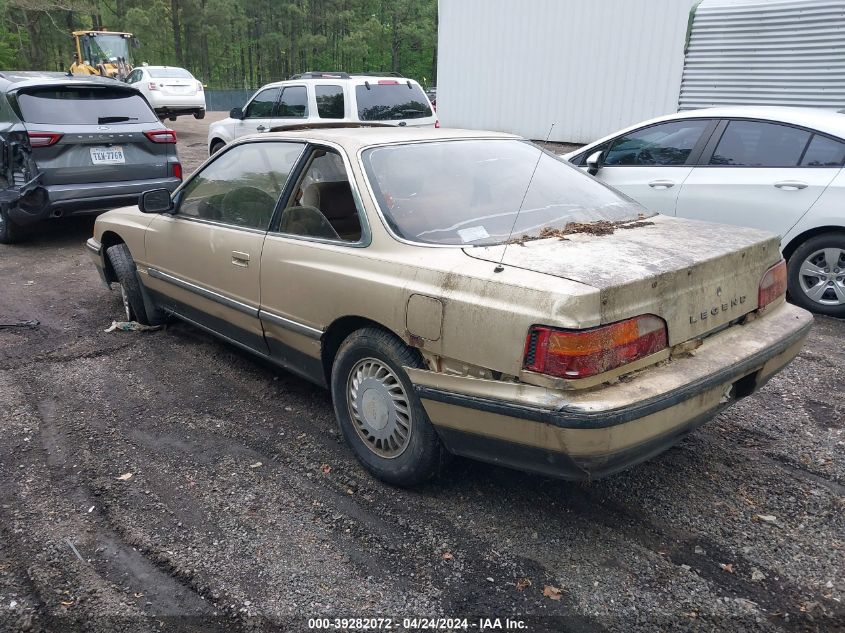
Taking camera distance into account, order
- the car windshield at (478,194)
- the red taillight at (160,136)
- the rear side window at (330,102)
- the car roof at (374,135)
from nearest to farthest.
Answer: the car windshield at (478,194) → the car roof at (374,135) → the red taillight at (160,136) → the rear side window at (330,102)

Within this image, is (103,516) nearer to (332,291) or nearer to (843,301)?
(332,291)

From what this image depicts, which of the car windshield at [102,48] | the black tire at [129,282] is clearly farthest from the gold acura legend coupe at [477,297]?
the car windshield at [102,48]

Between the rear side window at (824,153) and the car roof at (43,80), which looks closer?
the rear side window at (824,153)

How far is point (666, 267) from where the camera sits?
269 cm

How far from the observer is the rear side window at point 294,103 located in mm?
10961

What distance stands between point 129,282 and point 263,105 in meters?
7.47

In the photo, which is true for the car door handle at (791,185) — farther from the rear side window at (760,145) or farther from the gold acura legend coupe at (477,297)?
the gold acura legend coupe at (477,297)

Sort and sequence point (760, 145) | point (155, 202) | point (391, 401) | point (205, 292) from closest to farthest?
point (391, 401)
point (205, 292)
point (155, 202)
point (760, 145)

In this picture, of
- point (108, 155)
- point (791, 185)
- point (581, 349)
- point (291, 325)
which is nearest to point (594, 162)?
point (791, 185)

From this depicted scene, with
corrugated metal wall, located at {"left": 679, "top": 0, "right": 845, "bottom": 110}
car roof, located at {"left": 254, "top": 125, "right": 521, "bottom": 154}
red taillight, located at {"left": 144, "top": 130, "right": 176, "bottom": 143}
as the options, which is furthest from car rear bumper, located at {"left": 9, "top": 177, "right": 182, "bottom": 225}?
corrugated metal wall, located at {"left": 679, "top": 0, "right": 845, "bottom": 110}

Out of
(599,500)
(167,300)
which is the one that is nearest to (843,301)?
(599,500)

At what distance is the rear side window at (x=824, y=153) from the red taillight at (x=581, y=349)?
377 cm

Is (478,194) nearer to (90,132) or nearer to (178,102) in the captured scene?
(90,132)

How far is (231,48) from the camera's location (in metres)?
63.1
